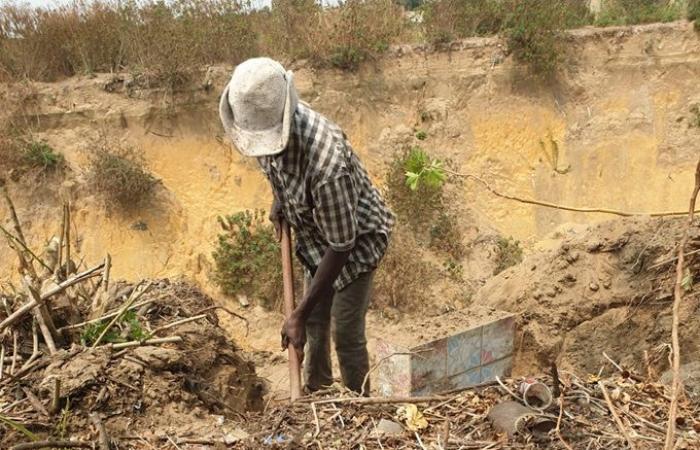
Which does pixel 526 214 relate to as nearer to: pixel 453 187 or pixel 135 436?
pixel 453 187

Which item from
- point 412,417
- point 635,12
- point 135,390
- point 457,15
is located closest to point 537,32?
point 457,15

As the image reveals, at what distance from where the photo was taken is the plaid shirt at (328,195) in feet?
7.66

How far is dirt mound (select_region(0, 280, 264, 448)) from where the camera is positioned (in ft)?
7.77

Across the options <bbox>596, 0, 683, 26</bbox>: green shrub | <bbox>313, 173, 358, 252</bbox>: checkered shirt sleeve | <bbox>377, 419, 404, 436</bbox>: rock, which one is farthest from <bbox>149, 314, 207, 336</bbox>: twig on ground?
<bbox>596, 0, 683, 26</bbox>: green shrub

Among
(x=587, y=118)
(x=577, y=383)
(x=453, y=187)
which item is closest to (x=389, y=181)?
(x=453, y=187)

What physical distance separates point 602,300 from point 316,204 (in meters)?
2.64

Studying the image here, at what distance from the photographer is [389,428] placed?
2148 millimetres

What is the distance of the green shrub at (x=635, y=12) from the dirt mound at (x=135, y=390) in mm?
7999

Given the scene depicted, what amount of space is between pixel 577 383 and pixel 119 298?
7.44ft

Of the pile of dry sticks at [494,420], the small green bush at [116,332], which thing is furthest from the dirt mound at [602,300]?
the small green bush at [116,332]

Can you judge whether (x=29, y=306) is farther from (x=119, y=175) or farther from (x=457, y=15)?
(x=457, y=15)

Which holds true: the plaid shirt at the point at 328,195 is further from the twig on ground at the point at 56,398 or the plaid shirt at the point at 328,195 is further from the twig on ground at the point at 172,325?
the twig on ground at the point at 56,398

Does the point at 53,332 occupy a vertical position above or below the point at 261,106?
below

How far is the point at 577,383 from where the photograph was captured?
2.29 m
